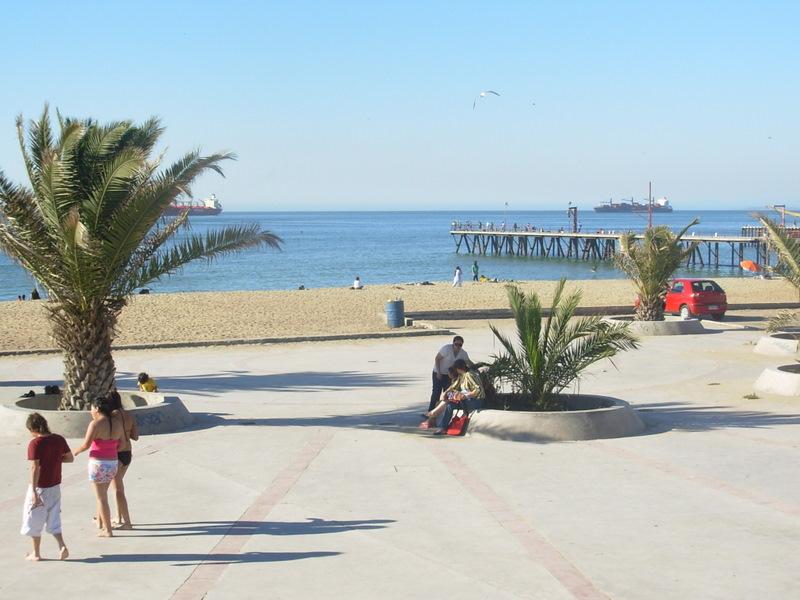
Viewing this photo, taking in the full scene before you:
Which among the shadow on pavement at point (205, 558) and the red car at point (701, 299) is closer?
the shadow on pavement at point (205, 558)

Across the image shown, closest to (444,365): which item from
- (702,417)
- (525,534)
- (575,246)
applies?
(702,417)

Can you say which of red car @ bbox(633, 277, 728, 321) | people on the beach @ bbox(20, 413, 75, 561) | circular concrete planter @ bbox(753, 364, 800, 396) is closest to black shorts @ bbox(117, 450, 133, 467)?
people on the beach @ bbox(20, 413, 75, 561)

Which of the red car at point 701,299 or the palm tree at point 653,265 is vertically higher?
the palm tree at point 653,265

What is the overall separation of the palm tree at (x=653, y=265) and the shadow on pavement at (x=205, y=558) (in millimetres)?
19140

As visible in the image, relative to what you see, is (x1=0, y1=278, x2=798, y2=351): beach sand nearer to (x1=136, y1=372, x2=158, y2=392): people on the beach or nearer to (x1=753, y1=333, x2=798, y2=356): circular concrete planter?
(x1=136, y1=372, x2=158, y2=392): people on the beach

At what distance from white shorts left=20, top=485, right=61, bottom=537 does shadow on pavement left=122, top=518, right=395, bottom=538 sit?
2.86ft

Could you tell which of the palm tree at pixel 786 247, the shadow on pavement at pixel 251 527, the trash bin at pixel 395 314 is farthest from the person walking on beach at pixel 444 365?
the trash bin at pixel 395 314

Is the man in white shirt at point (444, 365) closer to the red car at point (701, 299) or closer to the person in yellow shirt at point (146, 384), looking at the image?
the person in yellow shirt at point (146, 384)

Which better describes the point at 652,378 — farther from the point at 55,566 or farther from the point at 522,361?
the point at 55,566

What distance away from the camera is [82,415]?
41.7 feet

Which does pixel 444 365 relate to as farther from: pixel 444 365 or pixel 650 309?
pixel 650 309

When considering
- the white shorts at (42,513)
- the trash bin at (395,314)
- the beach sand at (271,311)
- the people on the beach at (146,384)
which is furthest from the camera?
the trash bin at (395,314)

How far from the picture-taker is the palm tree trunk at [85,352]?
1283cm

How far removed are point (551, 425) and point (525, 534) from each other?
4228mm
